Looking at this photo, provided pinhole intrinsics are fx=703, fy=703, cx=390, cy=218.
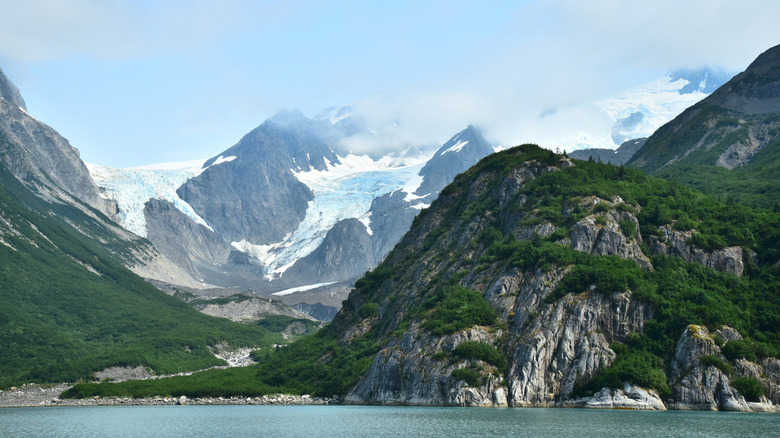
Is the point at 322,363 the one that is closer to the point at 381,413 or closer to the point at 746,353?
the point at 381,413

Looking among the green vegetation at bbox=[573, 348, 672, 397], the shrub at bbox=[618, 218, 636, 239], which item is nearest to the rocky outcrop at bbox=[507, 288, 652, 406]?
the green vegetation at bbox=[573, 348, 672, 397]

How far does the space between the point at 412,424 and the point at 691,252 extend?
234 ft

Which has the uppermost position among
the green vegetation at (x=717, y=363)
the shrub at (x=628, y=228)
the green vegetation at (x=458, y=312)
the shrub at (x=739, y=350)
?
the shrub at (x=628, y=228)

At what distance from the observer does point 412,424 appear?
97.9 metres

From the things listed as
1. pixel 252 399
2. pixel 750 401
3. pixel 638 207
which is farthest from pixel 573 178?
pixel 252 399

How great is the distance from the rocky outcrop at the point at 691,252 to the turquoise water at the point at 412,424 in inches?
1515

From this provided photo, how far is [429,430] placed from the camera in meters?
89.9

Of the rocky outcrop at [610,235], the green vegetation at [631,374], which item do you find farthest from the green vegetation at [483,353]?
the rocky outcrop at [610,235]

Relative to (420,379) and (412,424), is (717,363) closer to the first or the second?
(412,424)

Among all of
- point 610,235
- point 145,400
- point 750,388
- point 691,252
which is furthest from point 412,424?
point 145,400

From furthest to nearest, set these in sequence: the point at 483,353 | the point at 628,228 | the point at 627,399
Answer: the point at 628,228 < the point at 483,353 < the point at 627,399

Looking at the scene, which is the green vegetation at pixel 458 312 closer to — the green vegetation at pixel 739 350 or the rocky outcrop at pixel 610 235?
the rocky outcrop at pixel 610 235

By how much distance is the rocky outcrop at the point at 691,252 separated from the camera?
132 metres

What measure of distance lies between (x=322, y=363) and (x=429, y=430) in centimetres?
8569
